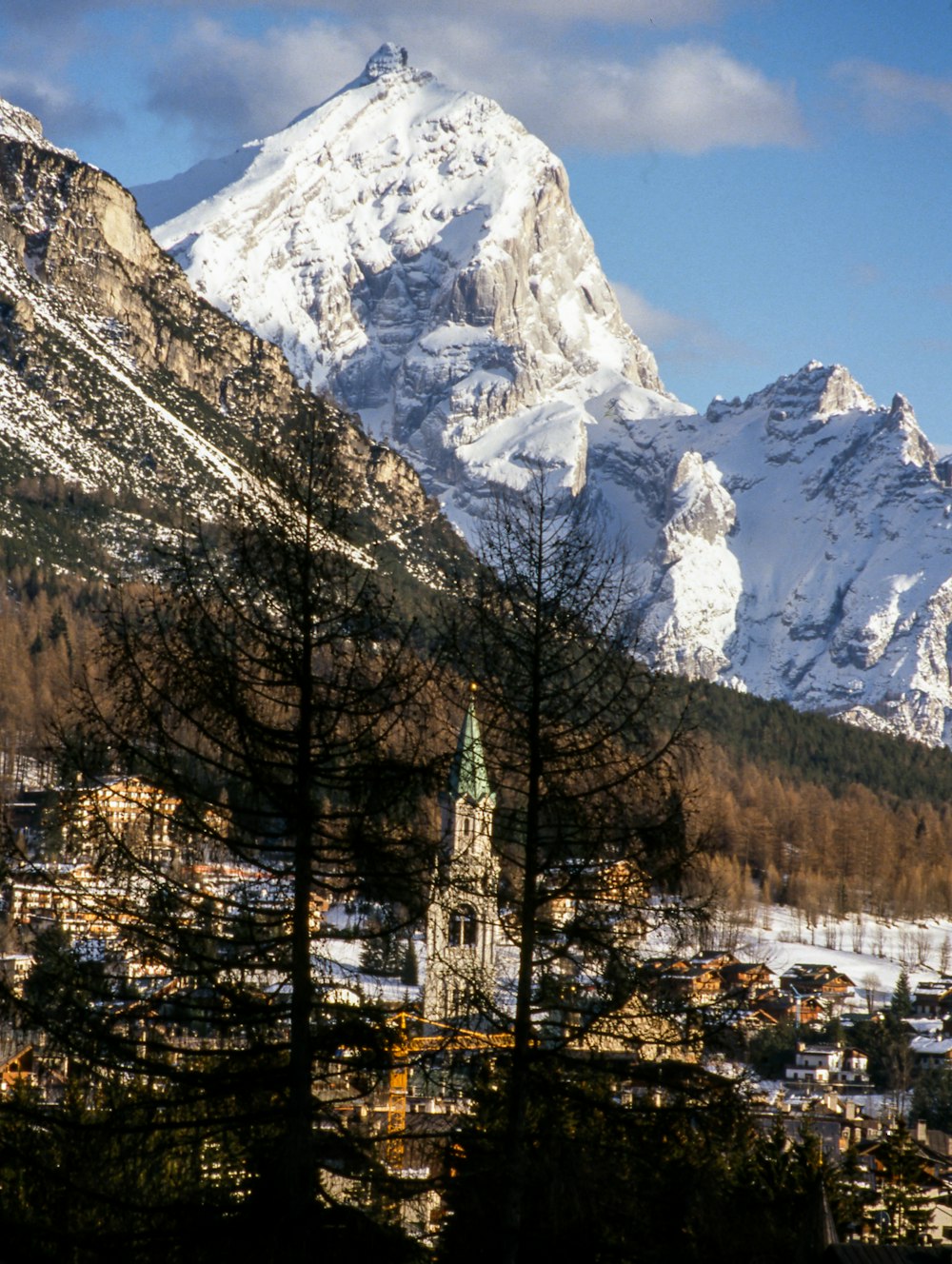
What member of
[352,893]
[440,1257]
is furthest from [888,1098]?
[352,893]

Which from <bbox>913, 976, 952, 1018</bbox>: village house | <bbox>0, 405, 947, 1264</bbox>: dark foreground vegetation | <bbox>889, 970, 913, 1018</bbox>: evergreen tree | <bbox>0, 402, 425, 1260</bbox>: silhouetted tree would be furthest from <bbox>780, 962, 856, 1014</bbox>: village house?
<bbox>0, 402, 425, 1260</bbox>: silhouetted tree

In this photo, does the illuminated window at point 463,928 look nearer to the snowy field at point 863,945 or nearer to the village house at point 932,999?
the village house at point 932,999

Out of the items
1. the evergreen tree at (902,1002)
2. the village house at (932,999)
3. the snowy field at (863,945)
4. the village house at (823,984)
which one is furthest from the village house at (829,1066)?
the snowy field at (863,945)

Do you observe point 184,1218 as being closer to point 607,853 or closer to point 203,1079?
point 203,1079

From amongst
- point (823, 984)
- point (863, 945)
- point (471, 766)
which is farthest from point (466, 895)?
point (863, 945)

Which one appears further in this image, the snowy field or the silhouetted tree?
the snowy field

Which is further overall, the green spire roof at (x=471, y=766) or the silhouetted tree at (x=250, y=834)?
the green spire roof at (x=471, y=766)

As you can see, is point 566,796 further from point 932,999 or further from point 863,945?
point 863,945

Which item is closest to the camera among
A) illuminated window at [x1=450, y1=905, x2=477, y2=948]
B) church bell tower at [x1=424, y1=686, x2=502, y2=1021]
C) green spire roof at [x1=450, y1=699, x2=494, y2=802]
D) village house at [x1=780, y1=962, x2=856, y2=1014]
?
church bell tower at [x1=424, y1=686, x2=502, y2=1021]

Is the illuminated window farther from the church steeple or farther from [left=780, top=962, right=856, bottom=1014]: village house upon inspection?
[left=780, top=962, right=856, bottom=1014]: village house
